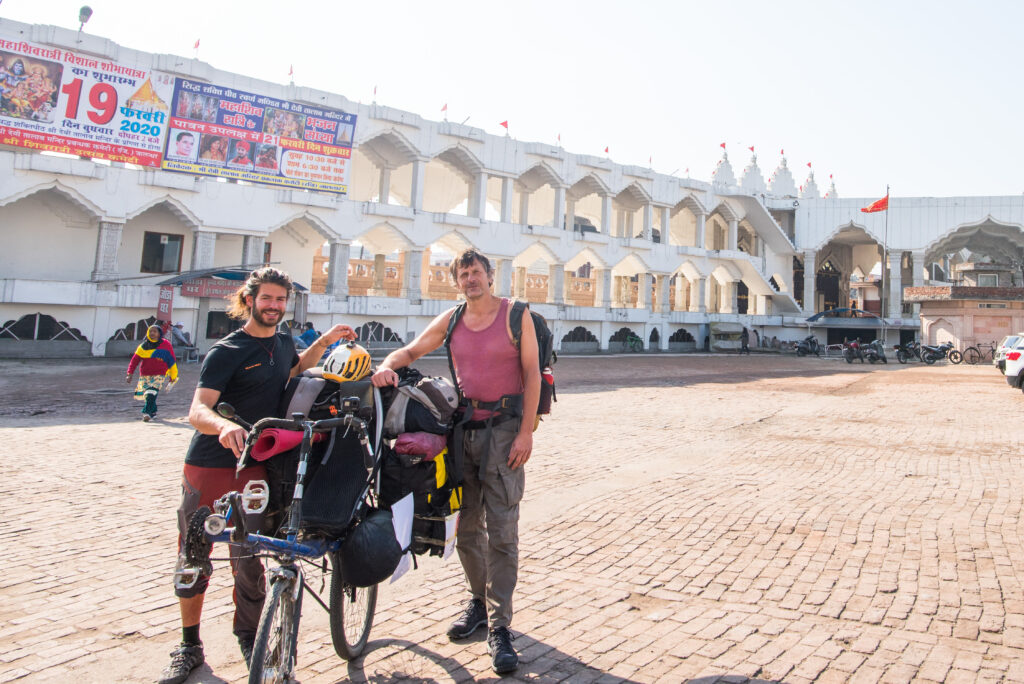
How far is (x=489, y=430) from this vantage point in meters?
3.12

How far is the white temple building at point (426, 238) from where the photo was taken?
65.3 ft

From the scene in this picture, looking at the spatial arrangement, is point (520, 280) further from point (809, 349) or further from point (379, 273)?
point (809, 349)

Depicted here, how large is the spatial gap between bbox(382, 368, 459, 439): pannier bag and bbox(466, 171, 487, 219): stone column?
25641 millimetres

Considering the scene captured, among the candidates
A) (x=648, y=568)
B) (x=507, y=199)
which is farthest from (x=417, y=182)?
(x=648, y=568)

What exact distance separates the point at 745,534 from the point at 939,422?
7.66 metres

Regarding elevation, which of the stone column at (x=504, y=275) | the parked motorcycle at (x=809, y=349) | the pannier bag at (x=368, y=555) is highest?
the stone column at (x=504, y=275)

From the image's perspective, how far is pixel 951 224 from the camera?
121 ft

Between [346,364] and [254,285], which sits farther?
[254,285]

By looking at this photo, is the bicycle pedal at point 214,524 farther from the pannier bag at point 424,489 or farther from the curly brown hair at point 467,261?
the curly brown hair at point 467,261

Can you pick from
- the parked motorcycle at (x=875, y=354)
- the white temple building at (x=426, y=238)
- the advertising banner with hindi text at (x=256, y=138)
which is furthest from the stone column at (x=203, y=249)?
the parked motorcycle at (x=875, y=354)

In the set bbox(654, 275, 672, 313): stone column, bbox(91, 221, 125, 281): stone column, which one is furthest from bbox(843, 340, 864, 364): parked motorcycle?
bbox(91, 221, 125, 281): stone column

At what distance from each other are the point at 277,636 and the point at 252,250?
73.5 feet

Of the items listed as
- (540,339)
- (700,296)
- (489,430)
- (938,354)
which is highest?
(700,296)

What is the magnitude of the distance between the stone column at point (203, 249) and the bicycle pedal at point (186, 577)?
21.2 metres
